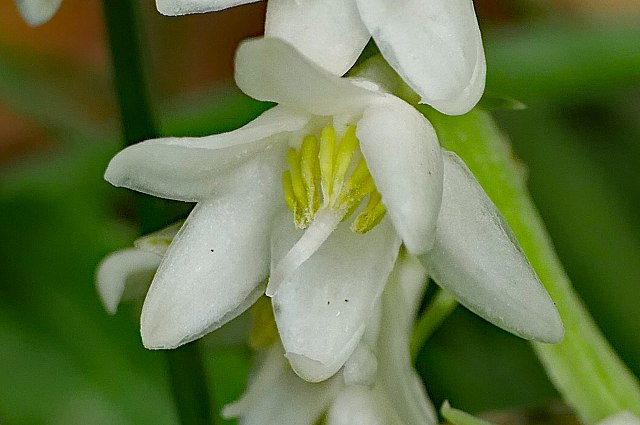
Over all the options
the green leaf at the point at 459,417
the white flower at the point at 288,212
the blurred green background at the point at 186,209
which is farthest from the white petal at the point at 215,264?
the blurred green background at the point at 186,209

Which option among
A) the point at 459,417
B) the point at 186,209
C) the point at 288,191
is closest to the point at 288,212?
the point at 288,191

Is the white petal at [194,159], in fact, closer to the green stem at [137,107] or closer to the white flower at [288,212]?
the white flower at [288,212]

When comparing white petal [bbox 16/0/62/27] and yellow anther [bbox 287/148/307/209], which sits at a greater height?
white petal [bbox 16/0/62/27]

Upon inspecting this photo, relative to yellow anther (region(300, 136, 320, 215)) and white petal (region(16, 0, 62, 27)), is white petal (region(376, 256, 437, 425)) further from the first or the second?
white petal (region(16, 0, 62, 27))

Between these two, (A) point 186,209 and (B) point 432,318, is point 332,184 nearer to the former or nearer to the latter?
(B) point 432,318

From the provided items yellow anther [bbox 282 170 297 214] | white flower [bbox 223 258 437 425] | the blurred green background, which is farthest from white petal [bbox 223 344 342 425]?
the blurred green background

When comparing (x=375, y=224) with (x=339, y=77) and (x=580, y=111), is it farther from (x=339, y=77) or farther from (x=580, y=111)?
(x=580, y=111)

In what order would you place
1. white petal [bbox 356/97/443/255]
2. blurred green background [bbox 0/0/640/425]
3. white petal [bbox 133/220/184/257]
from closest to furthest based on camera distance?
white petal [bbox 356/97/443/255] < white petal [bbox 133/220/184/257] < blurred green background [bbox 0/0/640/425]
